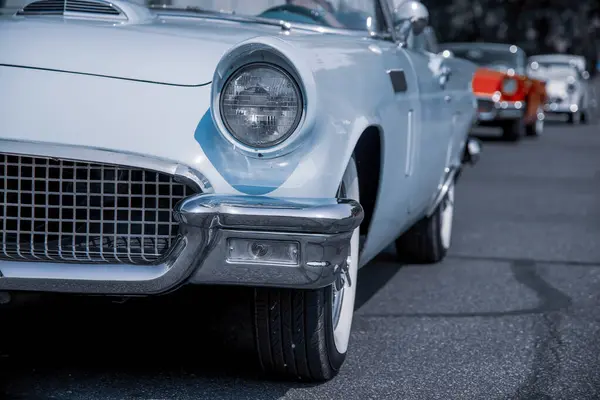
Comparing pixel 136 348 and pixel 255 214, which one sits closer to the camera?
pixel 255 214

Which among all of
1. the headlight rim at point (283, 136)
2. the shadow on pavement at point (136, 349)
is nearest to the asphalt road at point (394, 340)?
the shadow on pavement at point (136, 349)

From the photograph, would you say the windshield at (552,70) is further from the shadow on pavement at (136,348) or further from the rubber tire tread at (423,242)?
the shadow on pavement at (136,348)

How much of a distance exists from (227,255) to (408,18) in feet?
6.42

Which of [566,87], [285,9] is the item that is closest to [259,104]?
[285,9]

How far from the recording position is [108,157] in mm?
3213

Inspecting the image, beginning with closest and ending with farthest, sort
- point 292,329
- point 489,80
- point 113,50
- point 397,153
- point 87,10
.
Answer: point 113,50 < point 292,329 < point 87,10 < point 397,153 < point 489,80

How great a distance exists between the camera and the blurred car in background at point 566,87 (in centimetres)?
2198

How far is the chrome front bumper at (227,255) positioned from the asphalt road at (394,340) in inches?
17.3

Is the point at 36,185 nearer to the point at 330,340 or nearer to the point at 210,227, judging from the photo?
the point at 210,227

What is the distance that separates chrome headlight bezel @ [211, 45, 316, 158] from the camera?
324cm

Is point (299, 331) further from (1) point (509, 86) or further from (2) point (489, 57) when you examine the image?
(2) point (489, 57)

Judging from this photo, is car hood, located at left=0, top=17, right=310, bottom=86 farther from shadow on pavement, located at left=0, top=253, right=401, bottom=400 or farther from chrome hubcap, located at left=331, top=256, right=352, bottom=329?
chrome hubcap, located at left=331, top=256, right=352, bottom=329

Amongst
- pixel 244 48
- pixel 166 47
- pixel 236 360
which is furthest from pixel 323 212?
pixel 236 360

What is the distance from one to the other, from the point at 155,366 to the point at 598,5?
53504 mm
